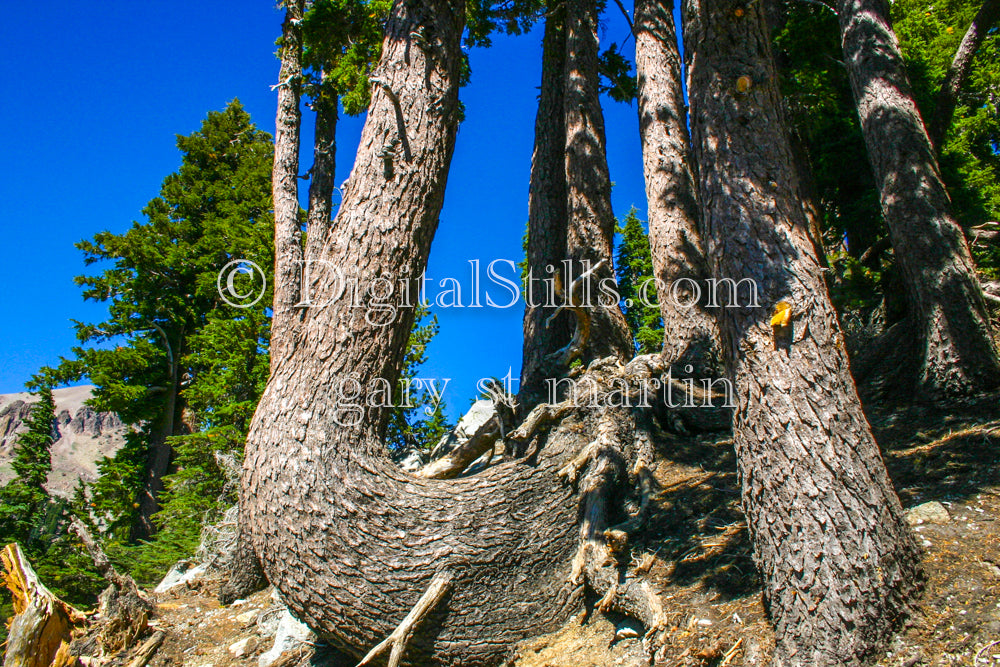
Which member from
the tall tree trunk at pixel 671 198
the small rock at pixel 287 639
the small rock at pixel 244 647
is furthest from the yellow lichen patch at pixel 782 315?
the small rock at pixel 244 647

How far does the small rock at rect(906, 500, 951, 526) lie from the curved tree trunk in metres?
1.99

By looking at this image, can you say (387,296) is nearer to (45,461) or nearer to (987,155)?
(45,461)

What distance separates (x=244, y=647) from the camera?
432 cm

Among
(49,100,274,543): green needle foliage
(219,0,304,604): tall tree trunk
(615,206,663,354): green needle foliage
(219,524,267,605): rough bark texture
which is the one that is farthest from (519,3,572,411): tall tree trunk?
(615,206,663,354): green needle foliage

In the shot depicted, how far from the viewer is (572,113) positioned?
6.68 meters

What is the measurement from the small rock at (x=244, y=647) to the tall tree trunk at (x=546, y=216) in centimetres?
319

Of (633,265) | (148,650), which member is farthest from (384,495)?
(633,265)

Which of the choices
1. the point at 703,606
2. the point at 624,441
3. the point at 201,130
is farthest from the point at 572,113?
the point at 201,130

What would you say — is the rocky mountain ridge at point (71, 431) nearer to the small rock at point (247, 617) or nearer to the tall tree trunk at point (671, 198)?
the small rock at point (247, 617)

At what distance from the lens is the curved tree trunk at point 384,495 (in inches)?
120

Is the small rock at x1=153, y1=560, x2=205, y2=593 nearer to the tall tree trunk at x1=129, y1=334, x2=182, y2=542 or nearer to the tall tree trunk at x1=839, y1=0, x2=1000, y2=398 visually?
the tall tree trunk at x1=129, y1=334, x2=182, y2=542

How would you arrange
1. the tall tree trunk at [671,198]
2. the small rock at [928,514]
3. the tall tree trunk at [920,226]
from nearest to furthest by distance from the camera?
the small rock at [928,514], the tall tree trunk at [920,226], the tall tree trunk at [671,198]

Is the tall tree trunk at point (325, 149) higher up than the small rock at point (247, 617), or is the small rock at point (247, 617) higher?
the tall tree trunk at point (325, 149)

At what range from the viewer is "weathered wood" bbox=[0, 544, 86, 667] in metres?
3.80
